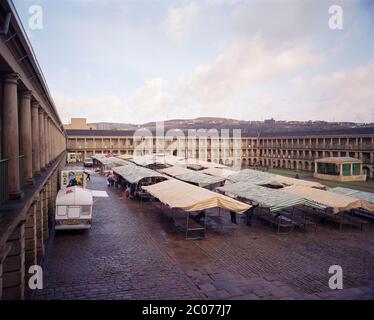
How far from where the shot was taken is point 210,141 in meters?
99.4

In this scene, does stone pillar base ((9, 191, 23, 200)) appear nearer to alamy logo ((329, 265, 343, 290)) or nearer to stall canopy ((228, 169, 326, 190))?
alamy logo ((329, 265, 343, 290))

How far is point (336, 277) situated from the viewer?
43.9 ft

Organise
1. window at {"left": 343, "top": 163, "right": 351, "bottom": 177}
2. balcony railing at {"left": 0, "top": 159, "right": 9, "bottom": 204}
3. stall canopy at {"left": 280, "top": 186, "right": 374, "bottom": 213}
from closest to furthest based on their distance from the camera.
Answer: balcony railing at {"left": 0, "top": 159, "right": 9, "bottom": 204}
stall canopy at {"left": 280, "top": 186, "right": 374, "bottom": 213}
window at {"left": 343, "top": 163, "right": 351, "bottom": 177}

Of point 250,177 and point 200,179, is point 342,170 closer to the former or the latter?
point 250,177

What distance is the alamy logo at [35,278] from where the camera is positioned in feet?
39.5

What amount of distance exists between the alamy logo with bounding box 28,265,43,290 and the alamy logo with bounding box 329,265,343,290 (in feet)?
34.1

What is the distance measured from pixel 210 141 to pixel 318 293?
88.0 meters

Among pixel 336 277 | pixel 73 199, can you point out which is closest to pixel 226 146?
pixel 73 199

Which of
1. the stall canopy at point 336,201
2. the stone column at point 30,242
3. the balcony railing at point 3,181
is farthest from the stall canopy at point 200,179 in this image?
the balcony railing at point 3,181

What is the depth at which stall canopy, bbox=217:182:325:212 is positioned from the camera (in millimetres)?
20130

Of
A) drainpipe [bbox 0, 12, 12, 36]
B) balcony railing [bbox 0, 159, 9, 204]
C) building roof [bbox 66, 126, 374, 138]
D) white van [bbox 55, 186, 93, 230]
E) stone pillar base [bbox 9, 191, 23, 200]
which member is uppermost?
drainpipe [bbox 0, 12, 12, 36]

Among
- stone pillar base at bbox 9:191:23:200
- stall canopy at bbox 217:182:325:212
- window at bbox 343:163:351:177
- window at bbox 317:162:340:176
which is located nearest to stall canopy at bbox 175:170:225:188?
stall canopy at bbox 217:182:325:212
